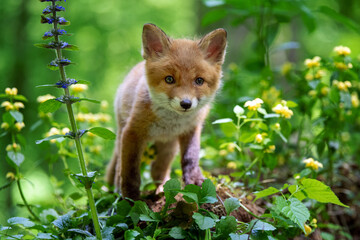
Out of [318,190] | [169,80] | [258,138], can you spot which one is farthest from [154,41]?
[318,190]

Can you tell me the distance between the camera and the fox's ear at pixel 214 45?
2.72 metres

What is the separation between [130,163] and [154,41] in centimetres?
97

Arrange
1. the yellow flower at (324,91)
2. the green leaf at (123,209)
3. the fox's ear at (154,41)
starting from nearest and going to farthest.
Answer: the green leaf at (123,209), the fox's ear at (154,41), the yellow flower at (324,91)

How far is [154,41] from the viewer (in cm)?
272

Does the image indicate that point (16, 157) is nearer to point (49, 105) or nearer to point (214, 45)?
point (49, 105)

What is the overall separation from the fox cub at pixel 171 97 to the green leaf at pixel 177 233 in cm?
77

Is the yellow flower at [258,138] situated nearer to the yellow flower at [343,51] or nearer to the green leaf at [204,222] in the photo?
the green leaf at [204,222]

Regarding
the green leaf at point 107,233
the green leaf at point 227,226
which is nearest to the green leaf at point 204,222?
the green leaf at point 227,226

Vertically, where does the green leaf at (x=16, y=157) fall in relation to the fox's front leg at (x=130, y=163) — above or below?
above

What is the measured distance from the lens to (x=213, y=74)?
272cm

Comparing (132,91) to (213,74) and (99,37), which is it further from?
(99,37)

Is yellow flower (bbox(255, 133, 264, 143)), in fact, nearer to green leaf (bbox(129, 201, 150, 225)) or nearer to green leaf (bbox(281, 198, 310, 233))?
green leaf (bbox(281, 198, 310, 233))

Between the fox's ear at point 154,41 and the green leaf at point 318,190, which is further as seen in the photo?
the fox's ear at point 154,41

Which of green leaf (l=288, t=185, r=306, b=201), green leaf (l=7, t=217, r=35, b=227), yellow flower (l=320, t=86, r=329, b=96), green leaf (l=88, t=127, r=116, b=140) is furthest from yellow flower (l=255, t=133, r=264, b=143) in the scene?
green leaf (l=7, t=217, r=35, b=227)
